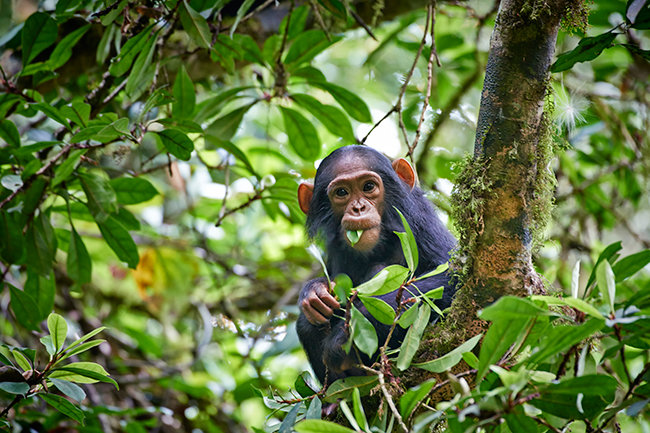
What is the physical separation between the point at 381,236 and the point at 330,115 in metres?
0.78

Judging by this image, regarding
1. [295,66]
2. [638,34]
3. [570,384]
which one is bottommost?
[570,384]

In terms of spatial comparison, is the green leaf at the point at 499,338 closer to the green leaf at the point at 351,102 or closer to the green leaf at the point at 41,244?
the green leaf at the point at 351,102

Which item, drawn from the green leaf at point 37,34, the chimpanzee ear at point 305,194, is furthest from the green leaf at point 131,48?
the chimpanzee ear at point 305,194

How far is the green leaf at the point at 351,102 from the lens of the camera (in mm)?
3326

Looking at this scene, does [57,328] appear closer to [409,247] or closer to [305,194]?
[409,247]

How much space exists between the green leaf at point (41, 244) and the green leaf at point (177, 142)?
0.81 m

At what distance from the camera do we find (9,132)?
2.92m

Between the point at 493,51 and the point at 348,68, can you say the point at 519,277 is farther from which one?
the point at 348,68

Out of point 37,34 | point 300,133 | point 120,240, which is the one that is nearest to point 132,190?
point 120,240

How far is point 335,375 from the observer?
2.81 m

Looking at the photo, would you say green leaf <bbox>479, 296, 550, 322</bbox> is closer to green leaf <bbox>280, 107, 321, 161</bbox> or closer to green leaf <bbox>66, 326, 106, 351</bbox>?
green leaf <bbox>66, 326, 106, 351</bbox>

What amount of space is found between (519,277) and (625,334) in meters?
0.44

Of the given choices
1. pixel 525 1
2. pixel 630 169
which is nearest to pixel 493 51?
pixel 525 1

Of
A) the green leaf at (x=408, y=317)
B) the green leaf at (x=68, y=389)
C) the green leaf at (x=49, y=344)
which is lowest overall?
the green leaf at (x=68, y=389)
